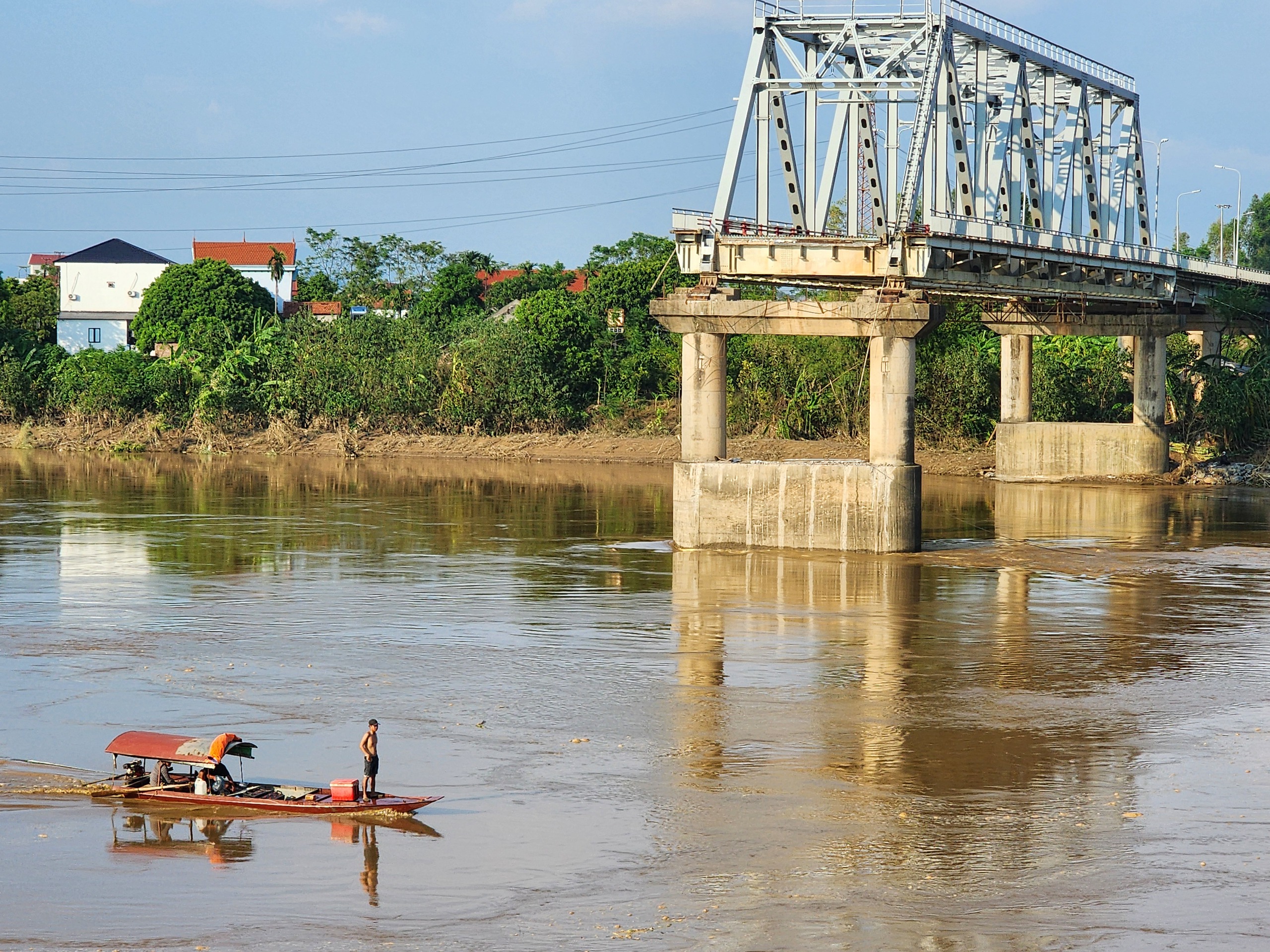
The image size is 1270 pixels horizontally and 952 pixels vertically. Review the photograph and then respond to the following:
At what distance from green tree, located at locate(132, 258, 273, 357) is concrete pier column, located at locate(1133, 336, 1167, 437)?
5000 cm

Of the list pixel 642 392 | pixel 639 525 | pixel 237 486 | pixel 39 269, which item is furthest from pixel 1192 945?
pixel 39 269

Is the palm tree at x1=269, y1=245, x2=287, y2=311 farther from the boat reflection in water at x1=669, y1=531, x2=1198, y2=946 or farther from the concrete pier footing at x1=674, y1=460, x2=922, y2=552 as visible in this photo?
the boat reflection in water at x1=669, y1=531, x2=1198, y2=946

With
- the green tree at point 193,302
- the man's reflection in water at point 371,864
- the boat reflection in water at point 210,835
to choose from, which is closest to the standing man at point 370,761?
the boat reflection in water at point 210,835

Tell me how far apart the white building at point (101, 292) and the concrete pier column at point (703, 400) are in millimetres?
78776

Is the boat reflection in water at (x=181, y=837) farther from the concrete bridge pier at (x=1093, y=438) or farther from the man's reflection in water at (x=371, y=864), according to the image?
the concrete bridge pier at (x=1093, y=438)

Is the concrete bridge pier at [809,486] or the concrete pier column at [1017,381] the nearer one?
the concrete bridge pier at [809,486]

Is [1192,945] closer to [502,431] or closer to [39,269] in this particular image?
[502,431]

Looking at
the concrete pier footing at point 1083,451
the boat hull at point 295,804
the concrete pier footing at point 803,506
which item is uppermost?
the concrete pier footing at point 1083,451

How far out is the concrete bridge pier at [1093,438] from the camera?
2185 inches

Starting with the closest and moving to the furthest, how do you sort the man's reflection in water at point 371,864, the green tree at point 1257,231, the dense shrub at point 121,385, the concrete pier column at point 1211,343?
the man's reflection in water at point 371,864
the concrete pier column at point 1211,343
the dense shrub at point 121,385
the green tree at point 1257,231

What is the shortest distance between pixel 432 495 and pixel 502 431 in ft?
72.7

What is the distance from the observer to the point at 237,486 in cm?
5538

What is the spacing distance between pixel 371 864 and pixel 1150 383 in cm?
4688

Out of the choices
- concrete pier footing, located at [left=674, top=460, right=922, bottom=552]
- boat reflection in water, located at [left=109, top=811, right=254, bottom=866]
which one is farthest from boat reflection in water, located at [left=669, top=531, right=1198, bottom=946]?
boat reflection in water, located at [left=109, top=811, right=254, bottom=866]
